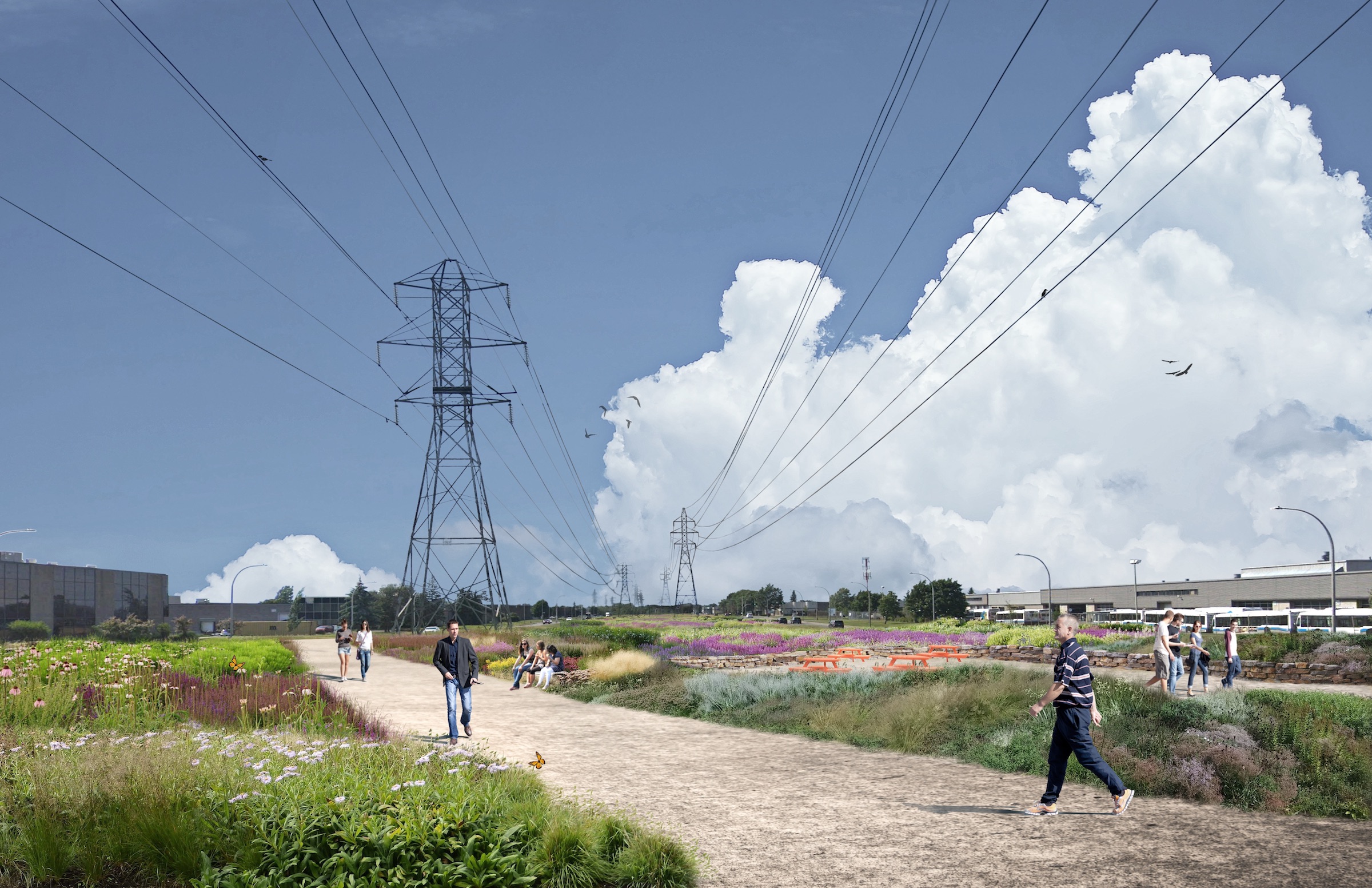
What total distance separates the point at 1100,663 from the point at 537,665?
20.6 m

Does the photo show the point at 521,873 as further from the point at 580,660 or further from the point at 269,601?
the point at 269,601

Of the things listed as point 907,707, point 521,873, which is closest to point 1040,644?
point 907,707

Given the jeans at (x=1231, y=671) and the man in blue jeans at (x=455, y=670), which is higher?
the man in blue jeans at (x=455, y=670)

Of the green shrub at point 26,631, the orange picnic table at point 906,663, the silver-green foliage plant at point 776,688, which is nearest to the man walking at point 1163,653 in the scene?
the silver-green foliage plant at point 776,688

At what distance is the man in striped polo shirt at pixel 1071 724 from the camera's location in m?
9.88

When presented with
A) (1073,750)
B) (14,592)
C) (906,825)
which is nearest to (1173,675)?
(1073,750)

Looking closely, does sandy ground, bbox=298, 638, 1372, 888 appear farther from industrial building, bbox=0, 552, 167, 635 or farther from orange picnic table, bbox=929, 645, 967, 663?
industrial building, bbox=0, 552, 167, 635

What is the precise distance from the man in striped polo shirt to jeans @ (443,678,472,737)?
9177mm

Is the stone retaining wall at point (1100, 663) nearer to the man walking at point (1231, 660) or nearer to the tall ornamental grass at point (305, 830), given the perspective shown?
the man walking at point (1231, 660)

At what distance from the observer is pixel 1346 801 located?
1054 centimetres

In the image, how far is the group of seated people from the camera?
2650cm

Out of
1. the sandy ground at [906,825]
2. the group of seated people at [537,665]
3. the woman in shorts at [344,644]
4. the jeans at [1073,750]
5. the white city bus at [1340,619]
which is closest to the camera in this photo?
the sandy ground at [906,825]

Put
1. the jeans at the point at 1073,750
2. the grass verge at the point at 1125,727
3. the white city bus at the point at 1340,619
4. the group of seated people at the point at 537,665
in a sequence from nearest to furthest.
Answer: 1. the jeans at the point at 1073,750
2. the grass verge at the point at 1125,727
3. the group of seated people at the point at 537,665
4. the white city bus at the point at 1340,619

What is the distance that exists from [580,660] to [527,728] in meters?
13.7
